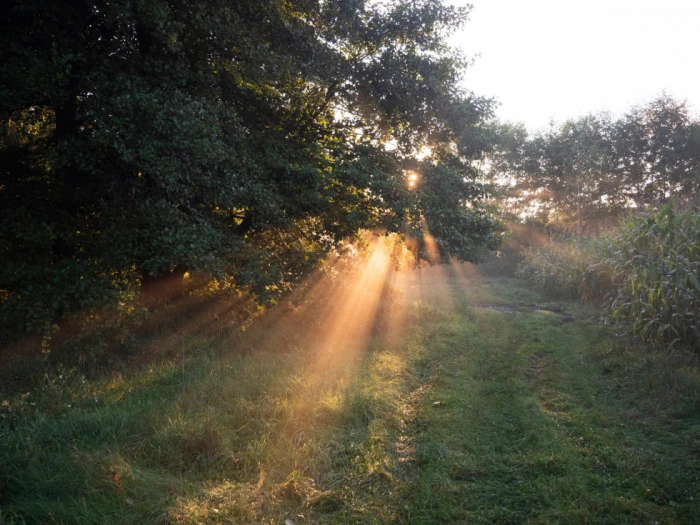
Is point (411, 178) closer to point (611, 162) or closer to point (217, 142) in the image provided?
point (217, 142)

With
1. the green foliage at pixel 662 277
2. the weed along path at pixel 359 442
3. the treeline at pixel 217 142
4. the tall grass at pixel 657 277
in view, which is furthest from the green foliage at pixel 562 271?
the weed along path at pixel 359 442

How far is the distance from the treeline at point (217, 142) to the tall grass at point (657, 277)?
354 cm

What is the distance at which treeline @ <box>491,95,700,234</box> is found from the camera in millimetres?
34000

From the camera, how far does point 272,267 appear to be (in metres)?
8.41

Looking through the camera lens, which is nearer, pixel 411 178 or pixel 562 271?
pixel 411 178

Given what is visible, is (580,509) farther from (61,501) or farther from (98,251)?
(98,251)

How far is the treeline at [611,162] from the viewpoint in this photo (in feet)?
112

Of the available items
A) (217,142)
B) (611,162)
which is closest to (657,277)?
(217,142)

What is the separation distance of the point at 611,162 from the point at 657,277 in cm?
2994

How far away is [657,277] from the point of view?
9945mm

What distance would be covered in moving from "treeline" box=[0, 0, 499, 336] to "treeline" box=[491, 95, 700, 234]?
85.5 ft

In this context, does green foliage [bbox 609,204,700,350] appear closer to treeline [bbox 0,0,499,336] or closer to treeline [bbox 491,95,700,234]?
treeline [bbox 0,0,499,336]

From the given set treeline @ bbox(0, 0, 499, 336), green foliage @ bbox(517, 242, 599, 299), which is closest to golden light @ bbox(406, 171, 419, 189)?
treeline @ bbox(0, 0, 499, 336)

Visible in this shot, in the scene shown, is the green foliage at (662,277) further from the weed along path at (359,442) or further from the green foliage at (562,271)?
the green foliage at (562,271)
